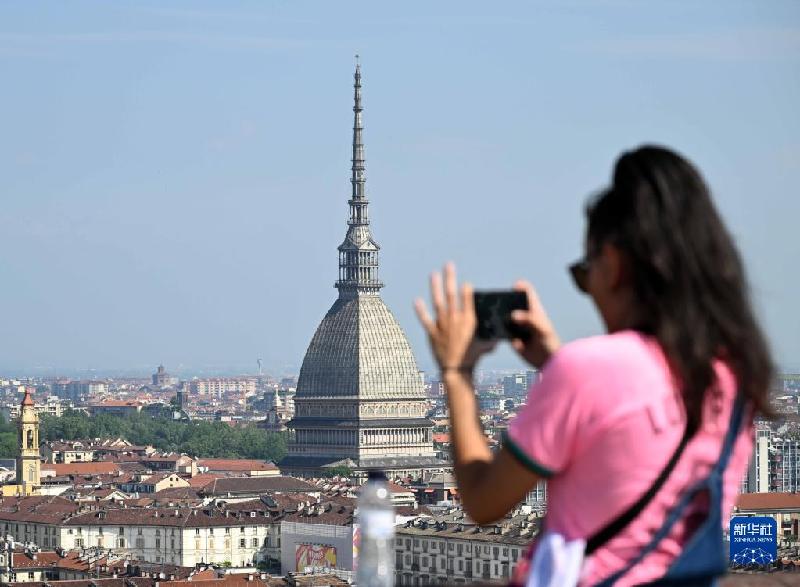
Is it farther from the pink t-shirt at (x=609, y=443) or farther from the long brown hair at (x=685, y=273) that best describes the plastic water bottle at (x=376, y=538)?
the long brown hair at (x=685, y=273)

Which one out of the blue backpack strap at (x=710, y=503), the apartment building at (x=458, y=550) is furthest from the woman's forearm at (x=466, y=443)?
the apartment building at (x=458, y=550)

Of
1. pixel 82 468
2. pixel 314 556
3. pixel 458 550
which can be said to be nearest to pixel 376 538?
pixel 458 550

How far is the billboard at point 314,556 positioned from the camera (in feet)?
186

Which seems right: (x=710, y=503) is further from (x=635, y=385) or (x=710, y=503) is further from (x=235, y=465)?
(x=235, y=465)

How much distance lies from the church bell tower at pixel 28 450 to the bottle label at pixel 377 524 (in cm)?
8025

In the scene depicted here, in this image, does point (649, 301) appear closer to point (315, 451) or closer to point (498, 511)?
point (498, 511)

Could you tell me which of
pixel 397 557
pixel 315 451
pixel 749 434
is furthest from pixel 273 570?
pixel 749 434

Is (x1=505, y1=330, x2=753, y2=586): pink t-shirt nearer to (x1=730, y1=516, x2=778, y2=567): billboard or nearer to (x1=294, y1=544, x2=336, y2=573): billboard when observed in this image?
(x1=730, y1=516, x2=778, y2=567): billboard

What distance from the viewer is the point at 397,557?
186 ft

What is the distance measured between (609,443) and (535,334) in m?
0.38

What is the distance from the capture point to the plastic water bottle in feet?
12.1

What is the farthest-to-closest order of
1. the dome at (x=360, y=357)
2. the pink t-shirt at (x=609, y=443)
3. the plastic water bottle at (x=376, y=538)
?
the dome at (x=360, y=357) < the plastic water bottle at (x=376, y=538) < the pink t-shirt at (x=609, y=443)

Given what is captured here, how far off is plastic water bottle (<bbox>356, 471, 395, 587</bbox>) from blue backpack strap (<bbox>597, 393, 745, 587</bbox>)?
0.32m

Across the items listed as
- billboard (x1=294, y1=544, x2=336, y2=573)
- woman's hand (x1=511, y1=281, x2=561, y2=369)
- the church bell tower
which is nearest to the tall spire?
the church bell tower
